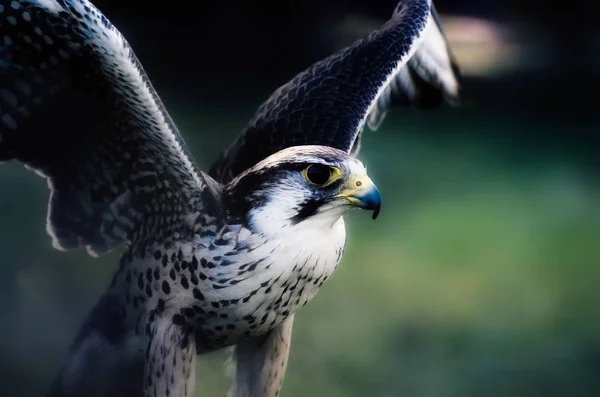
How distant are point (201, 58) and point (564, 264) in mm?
1063

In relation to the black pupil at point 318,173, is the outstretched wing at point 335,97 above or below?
above

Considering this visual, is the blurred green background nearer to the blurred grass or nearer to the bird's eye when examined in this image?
the blurred grass

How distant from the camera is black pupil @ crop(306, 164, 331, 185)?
1.16 metres

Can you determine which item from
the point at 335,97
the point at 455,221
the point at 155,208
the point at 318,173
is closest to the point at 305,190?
the point at 318,173

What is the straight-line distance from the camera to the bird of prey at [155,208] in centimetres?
114

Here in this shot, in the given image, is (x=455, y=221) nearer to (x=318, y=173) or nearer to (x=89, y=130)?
(x=318, y=173)

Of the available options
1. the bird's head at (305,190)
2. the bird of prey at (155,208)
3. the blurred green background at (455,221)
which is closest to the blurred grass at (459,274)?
the blurred green background at (455,221)

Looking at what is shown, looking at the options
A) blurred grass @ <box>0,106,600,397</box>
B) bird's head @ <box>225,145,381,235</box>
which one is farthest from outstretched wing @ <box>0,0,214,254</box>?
blurred grass @ <box>0,106,600,397</box>

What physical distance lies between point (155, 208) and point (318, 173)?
0.33 m

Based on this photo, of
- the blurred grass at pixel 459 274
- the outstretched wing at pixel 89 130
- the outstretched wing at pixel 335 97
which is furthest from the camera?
the blurred grass at pixel 459 274

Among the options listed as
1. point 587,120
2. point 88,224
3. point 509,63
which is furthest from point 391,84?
point 88,224

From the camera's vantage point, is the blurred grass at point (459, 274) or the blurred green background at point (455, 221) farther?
the blurred grass at point (459, 274)

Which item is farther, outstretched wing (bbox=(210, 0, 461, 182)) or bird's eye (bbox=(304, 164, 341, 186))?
outstretched wing (bbox=(210, 0, 461, 182))

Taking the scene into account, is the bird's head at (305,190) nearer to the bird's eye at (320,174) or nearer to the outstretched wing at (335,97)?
the bird's eye at (320,174)
